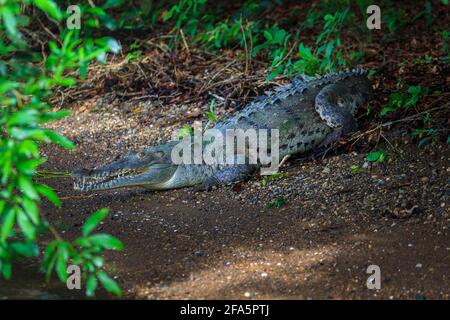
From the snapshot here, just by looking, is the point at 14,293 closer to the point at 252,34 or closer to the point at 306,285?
the point at 306,285

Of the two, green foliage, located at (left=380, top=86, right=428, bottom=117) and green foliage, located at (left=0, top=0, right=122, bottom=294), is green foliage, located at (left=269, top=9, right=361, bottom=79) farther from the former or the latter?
green foliage, located at (left=0, top=0, right=122, bottom=294)

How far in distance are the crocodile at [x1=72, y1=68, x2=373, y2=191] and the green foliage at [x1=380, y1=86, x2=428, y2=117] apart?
1.38 ft

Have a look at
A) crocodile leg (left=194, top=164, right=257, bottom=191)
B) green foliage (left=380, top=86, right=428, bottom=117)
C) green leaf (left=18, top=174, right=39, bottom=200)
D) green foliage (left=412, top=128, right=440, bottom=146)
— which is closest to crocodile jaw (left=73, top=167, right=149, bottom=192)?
crocodile leg (left=194, top=164, right=257, bottom=191)

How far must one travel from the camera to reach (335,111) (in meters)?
7.53

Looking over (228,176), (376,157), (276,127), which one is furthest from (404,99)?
(228,176)

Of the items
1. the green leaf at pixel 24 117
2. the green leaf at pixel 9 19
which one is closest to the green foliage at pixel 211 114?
the green leaf at pixel 24 117

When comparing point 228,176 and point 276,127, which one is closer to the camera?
point 228,176

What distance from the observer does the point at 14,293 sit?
4.89 metres

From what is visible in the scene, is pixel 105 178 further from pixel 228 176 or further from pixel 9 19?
pixel 9 19

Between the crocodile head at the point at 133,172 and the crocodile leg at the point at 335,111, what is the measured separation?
5.59 ft

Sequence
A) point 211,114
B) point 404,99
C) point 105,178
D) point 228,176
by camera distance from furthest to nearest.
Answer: point 211,114 < point 404,99 < point 228,176 < point 105,178

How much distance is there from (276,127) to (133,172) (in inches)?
63.1

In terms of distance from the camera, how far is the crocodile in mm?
7027
